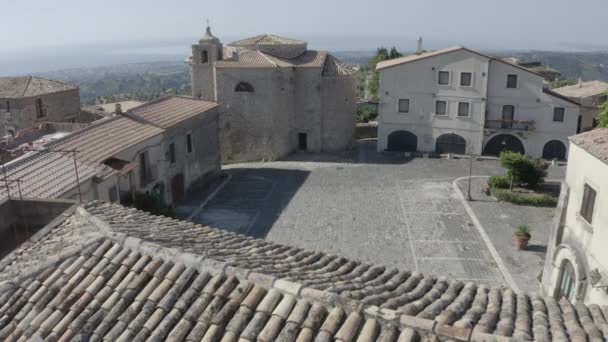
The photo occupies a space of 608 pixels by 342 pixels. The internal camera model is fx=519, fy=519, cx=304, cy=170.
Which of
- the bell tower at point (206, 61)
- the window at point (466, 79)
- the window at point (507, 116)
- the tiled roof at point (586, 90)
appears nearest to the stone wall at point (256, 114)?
the bell tower at point (206, 61)

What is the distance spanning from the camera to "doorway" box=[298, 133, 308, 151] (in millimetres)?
41350

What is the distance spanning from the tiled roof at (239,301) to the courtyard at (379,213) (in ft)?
43.4

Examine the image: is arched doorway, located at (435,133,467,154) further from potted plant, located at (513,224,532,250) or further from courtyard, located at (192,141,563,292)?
potted plant, located at (513,224,532,250)

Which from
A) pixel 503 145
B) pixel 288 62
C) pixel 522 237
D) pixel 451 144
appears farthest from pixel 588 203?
pixel 288 62

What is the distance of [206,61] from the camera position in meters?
41.6

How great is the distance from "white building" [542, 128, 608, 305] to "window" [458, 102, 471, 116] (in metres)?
22.2

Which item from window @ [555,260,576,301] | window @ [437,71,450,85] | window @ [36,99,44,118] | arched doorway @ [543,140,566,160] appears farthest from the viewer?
window @ [36,99,44,118]

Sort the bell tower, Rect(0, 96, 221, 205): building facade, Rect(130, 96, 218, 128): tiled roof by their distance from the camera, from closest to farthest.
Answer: Rect(0, 96, 221, 205): building facade, Rect(130, 96, 218, 128): tiled roof, the bell tower

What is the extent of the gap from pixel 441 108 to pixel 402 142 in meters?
3.89

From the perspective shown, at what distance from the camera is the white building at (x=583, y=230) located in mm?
13148

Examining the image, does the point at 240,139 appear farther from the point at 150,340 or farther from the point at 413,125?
the point at 150,340

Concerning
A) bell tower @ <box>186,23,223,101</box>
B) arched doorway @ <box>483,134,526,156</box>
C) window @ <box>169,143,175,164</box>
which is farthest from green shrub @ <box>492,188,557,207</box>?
bell tower @ <box>186,23,223,101</box>

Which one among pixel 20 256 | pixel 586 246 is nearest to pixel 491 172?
pixel 586 246

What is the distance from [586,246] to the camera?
46.5ft
